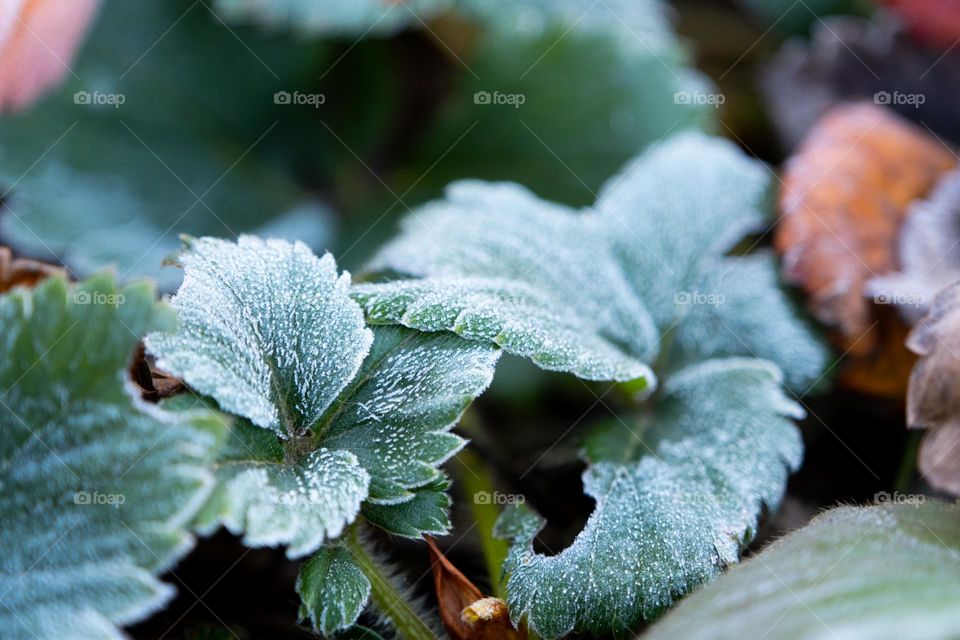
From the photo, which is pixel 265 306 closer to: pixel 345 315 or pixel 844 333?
pixel 345 315

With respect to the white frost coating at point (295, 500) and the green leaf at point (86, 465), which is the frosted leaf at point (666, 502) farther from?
the green leaf at point (86, 465)

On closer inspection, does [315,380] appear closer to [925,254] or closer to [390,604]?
[390,604]

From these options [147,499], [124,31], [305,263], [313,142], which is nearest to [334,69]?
[313,142]

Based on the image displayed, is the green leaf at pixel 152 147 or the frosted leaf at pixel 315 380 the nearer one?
the frosted leaf at pixel 315 380

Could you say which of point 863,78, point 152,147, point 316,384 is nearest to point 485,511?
point 316,384

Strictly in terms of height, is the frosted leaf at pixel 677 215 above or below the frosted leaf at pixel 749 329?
above

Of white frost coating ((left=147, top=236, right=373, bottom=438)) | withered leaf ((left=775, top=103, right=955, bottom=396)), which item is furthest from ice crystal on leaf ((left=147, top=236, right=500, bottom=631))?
withered leaf ((left=775, top=103, right=955, bottom=396))

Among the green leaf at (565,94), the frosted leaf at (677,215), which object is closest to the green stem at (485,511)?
the frosted leaf at (677,215)
